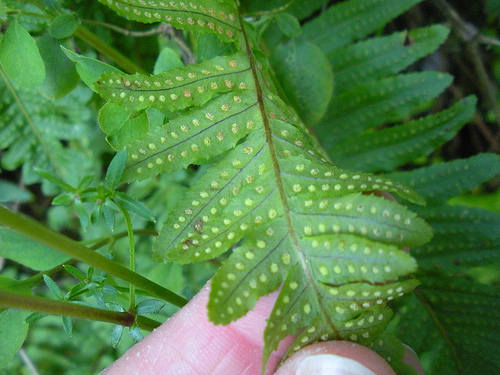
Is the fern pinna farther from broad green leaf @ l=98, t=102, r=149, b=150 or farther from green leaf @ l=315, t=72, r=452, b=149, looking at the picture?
green leaf @ l=315, t=72, r=452, b=149

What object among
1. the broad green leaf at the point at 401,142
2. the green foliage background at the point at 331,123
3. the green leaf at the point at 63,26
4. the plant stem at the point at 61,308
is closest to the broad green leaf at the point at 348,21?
the green foliage background at the point at 331,123

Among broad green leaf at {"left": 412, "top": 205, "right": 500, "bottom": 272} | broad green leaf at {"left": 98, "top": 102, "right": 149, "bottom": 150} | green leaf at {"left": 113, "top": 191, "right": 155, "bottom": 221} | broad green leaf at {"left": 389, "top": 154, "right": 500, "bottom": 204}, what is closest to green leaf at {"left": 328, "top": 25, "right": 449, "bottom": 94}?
broad green leaf at {"left": 389, "top": 154, "right": 500, "bottom": 204}

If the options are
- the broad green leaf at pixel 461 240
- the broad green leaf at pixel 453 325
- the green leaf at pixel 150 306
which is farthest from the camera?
the broad green leaf at pixel 461 240

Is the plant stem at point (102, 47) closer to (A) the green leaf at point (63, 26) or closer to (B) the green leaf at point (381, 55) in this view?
(A) the green leaf at point (63, 26)

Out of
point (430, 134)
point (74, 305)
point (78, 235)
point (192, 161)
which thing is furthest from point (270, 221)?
point (78, 235)

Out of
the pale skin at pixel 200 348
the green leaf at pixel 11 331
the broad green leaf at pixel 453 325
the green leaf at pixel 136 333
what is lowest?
the broad green leaf at pixel 453 325
